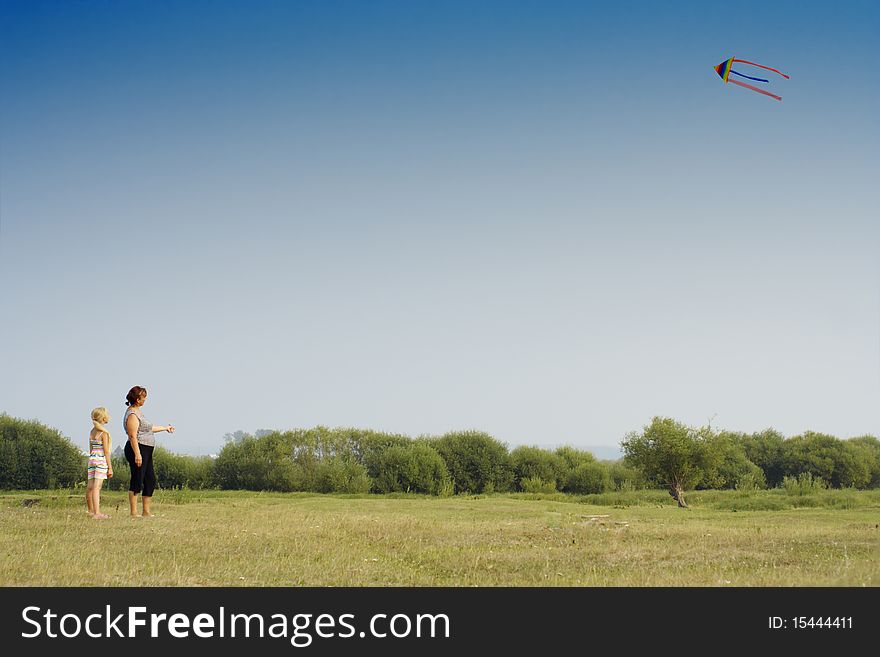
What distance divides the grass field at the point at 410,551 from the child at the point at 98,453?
78 cm

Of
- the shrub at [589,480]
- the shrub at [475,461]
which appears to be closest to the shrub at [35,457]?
the shrub at [475,461]

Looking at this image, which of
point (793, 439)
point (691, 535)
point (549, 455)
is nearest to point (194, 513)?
point (691, 535)

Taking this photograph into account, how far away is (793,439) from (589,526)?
52.5 metres

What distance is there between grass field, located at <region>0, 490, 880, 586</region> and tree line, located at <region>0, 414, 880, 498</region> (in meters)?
28.9

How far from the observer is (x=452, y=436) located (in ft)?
187

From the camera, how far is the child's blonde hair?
18216mm

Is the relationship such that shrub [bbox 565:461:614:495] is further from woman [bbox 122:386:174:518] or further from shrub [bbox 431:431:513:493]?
woman [bbox 122:386:174:518]

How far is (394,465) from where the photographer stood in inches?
2018

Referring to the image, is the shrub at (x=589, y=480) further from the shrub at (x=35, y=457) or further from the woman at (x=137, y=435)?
the woman at (x=137, y=435)

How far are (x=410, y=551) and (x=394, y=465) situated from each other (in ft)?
122

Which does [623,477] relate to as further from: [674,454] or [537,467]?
[674,454]

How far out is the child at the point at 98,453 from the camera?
1825 cm

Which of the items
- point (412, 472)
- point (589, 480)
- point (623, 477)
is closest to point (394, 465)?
point (412, 472)
